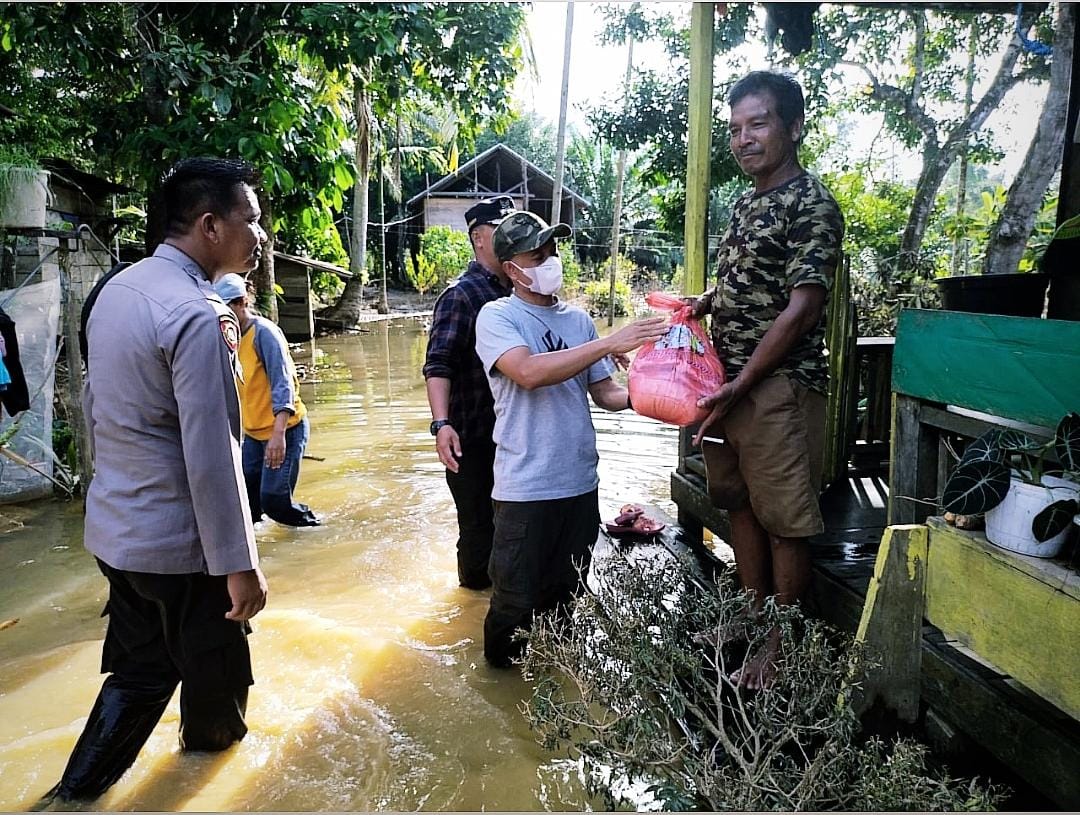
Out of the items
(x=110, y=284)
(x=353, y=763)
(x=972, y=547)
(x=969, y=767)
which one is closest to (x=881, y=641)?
(x=972, y=547)

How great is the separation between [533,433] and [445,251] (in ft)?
86.1

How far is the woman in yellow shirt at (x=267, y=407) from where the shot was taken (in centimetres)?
507

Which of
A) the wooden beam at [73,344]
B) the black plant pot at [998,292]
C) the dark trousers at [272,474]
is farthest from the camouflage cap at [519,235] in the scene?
the wooden beam at [73,344]

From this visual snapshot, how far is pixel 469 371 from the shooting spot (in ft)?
13.5

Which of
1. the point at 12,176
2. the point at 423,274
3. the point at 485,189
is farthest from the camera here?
the point at 485,189

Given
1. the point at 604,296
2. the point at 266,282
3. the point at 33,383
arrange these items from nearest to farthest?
the point at 33,383
the point at 266,282
the point at 604,296

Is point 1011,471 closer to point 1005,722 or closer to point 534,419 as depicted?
point 1005,722

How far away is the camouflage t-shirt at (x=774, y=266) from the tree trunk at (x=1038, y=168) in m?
4.69

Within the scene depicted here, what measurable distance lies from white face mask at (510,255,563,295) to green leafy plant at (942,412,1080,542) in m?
1.70

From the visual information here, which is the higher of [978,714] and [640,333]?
[640,333]

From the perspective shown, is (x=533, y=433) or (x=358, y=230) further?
(x=358, y=230)

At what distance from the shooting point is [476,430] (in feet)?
13.5

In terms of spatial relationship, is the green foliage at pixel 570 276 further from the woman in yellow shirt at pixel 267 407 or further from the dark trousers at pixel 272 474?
the woman in yellow shirt at pixel 267 407

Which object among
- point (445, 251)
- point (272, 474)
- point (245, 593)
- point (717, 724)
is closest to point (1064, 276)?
point (717, 724)
